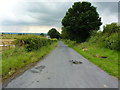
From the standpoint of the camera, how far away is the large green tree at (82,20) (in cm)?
2475

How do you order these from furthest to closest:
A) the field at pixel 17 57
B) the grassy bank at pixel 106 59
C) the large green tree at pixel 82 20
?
1. the large green tree at pixel 82 20
2. the grassy bank at pixel 106 59
3. the field at pixel 17 57

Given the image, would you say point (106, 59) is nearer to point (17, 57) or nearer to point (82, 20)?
point (17, 57)

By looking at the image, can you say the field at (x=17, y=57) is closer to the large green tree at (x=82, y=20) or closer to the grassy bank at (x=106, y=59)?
the grassy bank at (x=106, y=59)

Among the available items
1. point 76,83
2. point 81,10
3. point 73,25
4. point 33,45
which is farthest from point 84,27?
point 76,83

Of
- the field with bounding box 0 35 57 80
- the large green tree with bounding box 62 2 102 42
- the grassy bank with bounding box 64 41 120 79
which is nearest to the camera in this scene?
the field with bounding box 0 35 57 80

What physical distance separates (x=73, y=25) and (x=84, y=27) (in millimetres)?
2691

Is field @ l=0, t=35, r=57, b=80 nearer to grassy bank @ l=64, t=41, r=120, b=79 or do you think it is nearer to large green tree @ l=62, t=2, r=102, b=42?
grassy bank @ l=64, t=41, r=120, b=79

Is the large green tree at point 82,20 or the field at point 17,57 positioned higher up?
the large green tree at point 82,20

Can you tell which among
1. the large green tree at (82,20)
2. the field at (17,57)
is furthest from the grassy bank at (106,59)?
the large green tree at (82,20)

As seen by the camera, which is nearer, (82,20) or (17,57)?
(17,57)

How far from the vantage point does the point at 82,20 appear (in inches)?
971

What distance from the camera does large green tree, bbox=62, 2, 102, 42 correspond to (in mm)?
24750

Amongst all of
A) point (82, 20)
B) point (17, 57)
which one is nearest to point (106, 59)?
point (17, 57)

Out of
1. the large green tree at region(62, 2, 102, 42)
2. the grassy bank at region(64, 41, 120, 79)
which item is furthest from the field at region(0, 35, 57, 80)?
the large green tree at region(62, 2, 102, 42)
